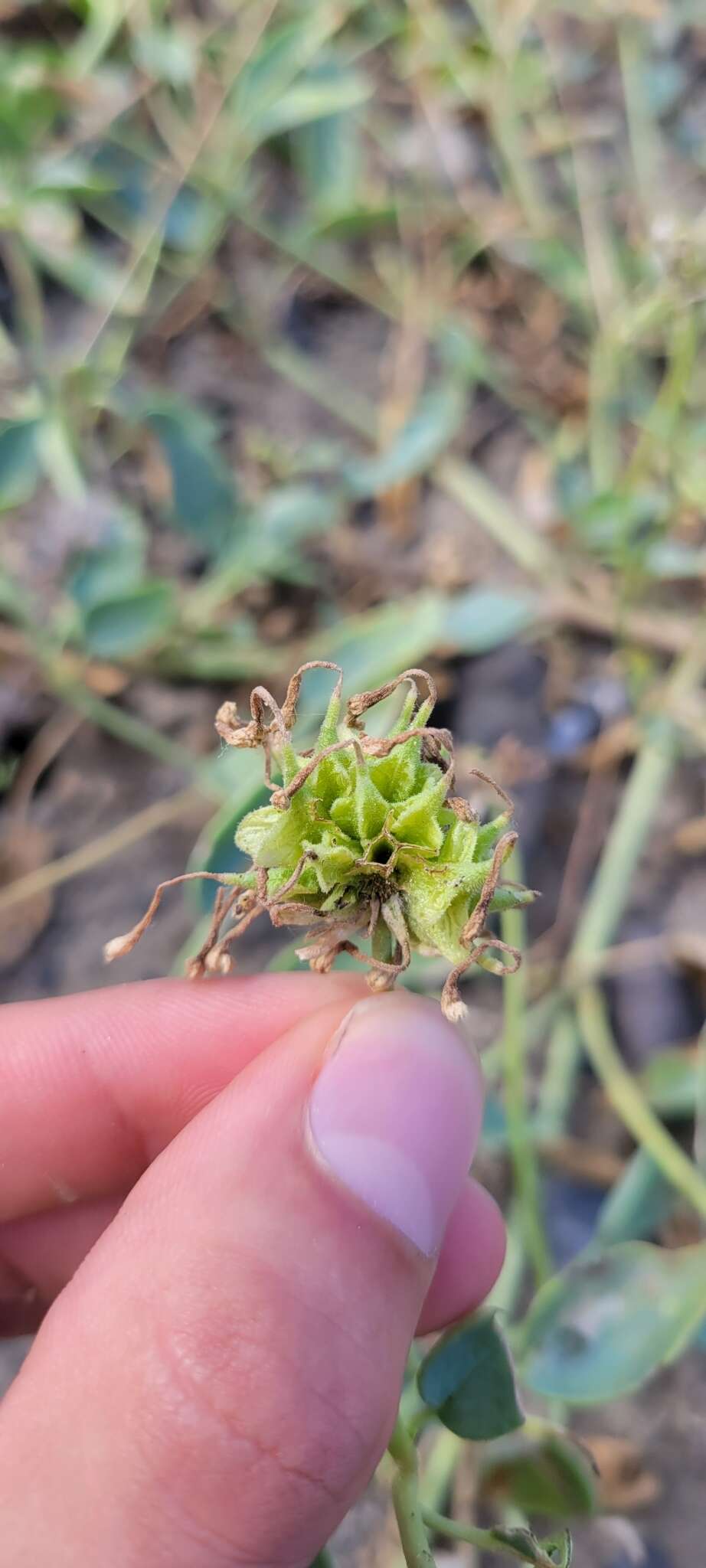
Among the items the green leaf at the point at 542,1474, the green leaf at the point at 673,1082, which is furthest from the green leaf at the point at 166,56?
the green leaf at the point at 542,1474

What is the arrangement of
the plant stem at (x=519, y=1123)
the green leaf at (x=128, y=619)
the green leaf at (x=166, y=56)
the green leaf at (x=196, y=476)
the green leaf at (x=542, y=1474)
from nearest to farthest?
1. the green leaf at (x=542, y=1474)
2. the plant stem at (x=519, y=1123)
3. the green leaf at (x=128, y=619)
4. the green leaf at (x=196, y=476)
5. the green leaf at (x=166, y=56)

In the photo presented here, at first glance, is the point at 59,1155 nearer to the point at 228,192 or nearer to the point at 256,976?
the point at 256,976

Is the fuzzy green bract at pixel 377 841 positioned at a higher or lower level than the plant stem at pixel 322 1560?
higher

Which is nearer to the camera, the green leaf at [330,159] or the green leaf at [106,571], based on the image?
the green leaf at [106,571]

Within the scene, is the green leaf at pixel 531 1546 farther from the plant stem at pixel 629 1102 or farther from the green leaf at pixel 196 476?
the green leaf at pixel 196 476

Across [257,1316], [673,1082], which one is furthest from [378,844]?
[673,1082]

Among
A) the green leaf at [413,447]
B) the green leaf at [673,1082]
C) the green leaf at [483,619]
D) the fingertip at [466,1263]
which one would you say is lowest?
the green leaf at [673,1082]

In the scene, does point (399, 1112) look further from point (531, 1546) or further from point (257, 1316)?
point (531, 1546)
